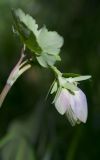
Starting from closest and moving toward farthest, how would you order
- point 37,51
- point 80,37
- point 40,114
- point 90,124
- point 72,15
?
point 37,51
point 90,124
point 40,114
point 80,37
point 72,15

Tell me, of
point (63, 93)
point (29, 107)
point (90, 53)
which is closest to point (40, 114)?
point (29, 107)

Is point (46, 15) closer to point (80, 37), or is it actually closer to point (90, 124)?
point (80, 37)

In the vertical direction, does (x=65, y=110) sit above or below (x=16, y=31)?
below

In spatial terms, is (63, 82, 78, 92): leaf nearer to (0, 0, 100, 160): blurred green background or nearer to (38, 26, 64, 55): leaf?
(38, 26, 64, 55): leaf

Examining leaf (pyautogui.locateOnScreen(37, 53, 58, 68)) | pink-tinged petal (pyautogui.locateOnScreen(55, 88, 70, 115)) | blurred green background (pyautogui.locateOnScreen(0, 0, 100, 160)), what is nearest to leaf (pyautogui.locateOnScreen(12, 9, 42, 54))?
leaf (pyautogui.locateOnScreen(37, 53, 58, 68))

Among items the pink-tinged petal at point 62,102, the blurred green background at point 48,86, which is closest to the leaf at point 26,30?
the pink-tinged petal at point 62,102

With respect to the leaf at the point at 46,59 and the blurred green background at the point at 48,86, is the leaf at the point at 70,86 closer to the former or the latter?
the leaf at the point at 46,59

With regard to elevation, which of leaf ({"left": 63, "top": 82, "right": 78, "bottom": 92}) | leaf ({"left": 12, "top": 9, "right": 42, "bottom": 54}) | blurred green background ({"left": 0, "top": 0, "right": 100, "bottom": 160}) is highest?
blurred green background ({"left": 0, "top": 0, "right": 100, "bottom": 160})

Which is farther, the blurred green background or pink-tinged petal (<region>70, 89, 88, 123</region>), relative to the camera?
the blurred green background
